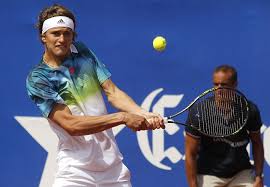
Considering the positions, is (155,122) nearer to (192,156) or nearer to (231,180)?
(192,156)

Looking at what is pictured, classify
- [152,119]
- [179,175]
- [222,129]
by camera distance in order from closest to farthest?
[152,119] < [222,129] < [179,175]

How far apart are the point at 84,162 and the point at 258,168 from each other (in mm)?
1489

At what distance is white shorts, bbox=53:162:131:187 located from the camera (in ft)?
16.0

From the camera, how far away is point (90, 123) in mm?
4688

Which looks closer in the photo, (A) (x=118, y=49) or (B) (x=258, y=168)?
(B) (x=258, y=168)

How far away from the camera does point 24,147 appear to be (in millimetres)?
6727

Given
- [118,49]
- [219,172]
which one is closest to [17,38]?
[118,49]

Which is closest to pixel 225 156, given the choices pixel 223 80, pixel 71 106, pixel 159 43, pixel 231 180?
pixel 231 180

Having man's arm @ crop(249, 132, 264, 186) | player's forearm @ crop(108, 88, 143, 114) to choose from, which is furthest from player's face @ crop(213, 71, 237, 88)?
→ player's forearm @ crop(108, 88, 143, 114)

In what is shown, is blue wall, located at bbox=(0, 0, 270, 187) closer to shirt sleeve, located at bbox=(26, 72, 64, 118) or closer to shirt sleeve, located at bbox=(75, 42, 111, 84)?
shirt sleeve, located at bbox=(75, 42, 111, 84)

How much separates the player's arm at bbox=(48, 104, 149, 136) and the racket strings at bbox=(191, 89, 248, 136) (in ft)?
3.05

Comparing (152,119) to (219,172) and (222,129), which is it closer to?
(222,129)

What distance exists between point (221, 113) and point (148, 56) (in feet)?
3.95

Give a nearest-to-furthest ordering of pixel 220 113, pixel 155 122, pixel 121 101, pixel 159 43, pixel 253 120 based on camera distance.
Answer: pixel 155 122 < pixel 121 101 < pixel 220 113 < pixel 253 120 < pixel 159 43
